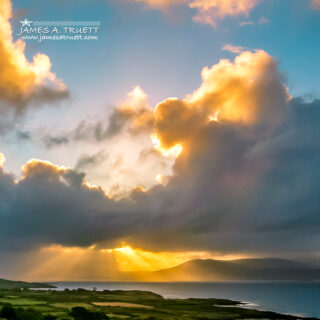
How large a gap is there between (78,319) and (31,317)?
33.1 ft

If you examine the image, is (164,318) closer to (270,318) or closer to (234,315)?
(234,315)

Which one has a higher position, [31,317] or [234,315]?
[31,317]

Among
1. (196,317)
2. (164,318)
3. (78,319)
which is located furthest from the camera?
(196,317)

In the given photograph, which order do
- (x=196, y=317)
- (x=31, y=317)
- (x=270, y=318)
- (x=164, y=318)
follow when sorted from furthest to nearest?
1. (x=270, y=318)
2. (x=196, y=317)
3. (x=164, y=318)
4. (x=31, y=317)

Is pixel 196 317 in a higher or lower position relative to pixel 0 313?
lower

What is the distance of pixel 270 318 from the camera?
118 meters

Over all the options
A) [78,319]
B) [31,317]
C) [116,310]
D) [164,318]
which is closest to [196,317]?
[164,318]

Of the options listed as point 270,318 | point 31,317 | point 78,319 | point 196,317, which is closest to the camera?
point 31,317

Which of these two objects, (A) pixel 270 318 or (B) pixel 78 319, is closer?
(B) pixel 78 319

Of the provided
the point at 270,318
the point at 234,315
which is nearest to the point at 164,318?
the point at 234,315

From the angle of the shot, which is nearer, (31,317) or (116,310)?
(31,317)

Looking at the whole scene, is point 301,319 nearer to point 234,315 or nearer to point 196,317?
point 234,315

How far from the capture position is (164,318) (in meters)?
94.4

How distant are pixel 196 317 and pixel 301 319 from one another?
4349 cm
